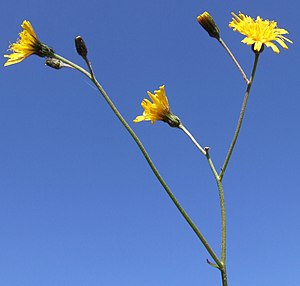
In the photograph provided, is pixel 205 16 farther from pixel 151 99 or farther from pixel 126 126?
pixel 126 126

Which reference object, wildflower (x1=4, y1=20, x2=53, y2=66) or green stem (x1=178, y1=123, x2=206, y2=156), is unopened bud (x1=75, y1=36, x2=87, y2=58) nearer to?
wildflower (x1=4, y1=20, x2=53, y2=66)

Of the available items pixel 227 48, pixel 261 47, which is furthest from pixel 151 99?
pixel 261 47

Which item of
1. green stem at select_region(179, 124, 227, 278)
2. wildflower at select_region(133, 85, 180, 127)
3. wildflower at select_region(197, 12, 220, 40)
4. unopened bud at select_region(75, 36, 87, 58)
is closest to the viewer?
green stem at select_region(179, 124, 227, 278)

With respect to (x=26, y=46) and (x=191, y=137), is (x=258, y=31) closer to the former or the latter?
(x=191, y=137)

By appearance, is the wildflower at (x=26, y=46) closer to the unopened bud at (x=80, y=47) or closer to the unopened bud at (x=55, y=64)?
the unopened bud at (x=55, y=64)

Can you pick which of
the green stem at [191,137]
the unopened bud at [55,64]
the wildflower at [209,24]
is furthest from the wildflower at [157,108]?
the unopened bud at [55,64]

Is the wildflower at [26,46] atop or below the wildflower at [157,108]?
atop

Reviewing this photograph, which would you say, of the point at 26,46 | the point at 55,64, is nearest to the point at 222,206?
the point at 55,64

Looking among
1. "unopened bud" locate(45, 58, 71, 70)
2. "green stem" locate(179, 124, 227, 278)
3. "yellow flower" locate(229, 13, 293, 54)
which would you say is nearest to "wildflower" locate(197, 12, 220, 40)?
"yellow flower" locate(229, 13, 293, 54)
